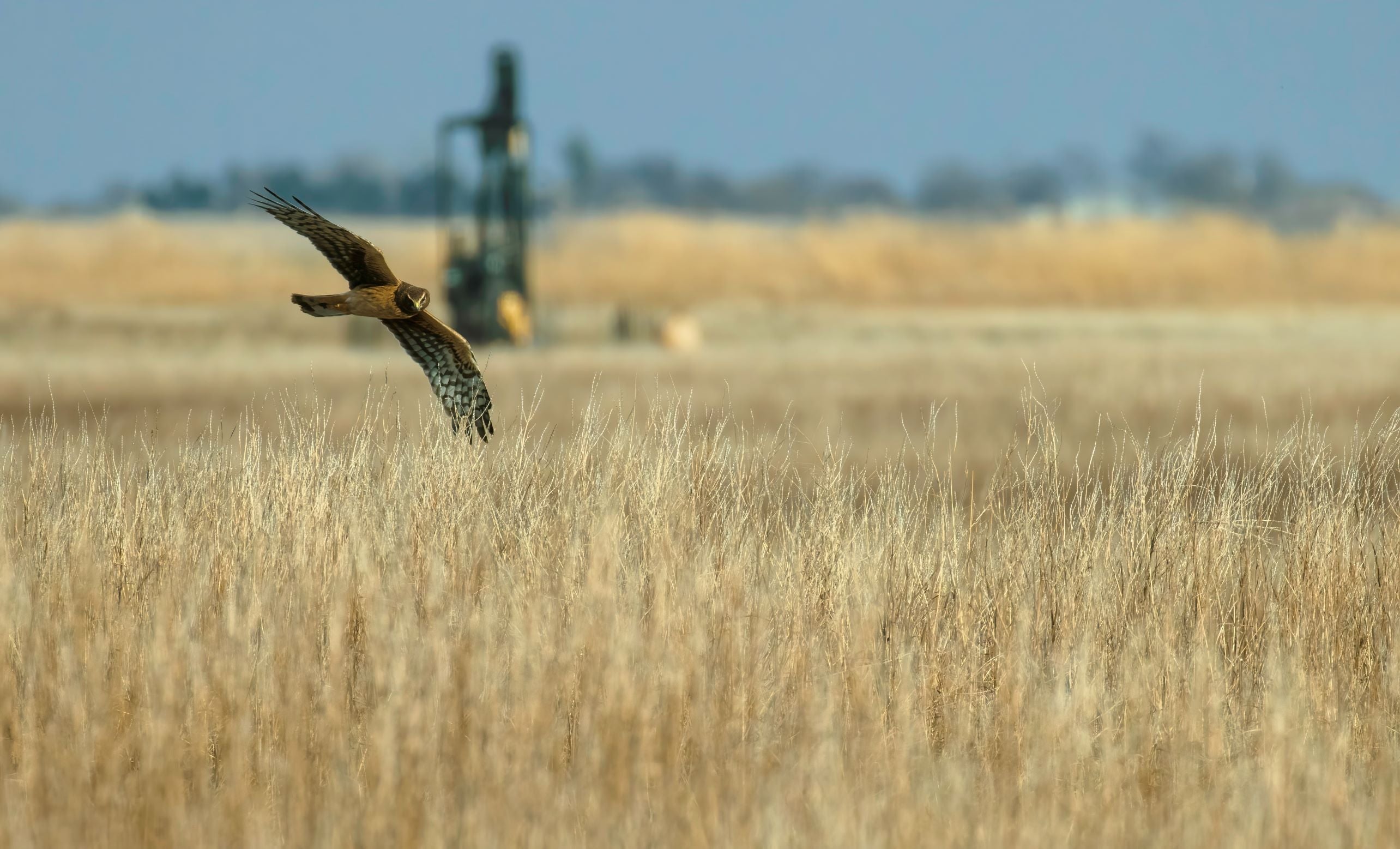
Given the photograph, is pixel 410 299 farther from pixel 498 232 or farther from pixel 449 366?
pixel 498 232

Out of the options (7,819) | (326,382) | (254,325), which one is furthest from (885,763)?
(254,325)

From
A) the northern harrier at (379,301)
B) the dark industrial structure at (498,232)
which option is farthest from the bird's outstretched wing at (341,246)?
the dark industrial structure at (498,232)

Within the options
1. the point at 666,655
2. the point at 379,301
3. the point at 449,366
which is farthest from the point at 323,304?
the point at 666,655

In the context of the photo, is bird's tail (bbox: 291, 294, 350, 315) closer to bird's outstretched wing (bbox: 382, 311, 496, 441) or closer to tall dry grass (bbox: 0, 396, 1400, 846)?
bird's outstretched wing (bbox: 382, 311, 496, 441)

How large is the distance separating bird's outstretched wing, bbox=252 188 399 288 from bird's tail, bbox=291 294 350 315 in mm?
170

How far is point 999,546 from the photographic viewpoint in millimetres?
6621

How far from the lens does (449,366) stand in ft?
20.9

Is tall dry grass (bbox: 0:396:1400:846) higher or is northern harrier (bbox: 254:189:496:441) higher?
northern harrier (bbox: 254:189:496:441)

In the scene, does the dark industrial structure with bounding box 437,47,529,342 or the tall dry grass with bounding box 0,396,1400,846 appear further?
the dark industrial structure with bounding box 437,47,529,342

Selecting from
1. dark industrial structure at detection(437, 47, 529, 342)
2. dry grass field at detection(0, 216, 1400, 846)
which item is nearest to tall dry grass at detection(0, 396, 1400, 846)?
dry grass field at detection(0, 216, 1400, 846)

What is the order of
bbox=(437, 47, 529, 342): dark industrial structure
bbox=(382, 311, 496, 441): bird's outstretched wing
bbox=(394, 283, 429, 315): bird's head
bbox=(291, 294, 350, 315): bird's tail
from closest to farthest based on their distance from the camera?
bbox=(291, 294, 350, 315): bird's tail
bbox=(394, 283, 429, 315): bird's head
bbox=(382, 311, 496, 441): bird's outstretched wing
bbox=(437, 47, 529, 342): dark industrial structure

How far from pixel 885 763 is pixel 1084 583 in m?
1.80

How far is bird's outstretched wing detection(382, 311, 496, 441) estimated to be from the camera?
612cm

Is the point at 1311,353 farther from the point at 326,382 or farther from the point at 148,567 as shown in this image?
the point at 148,567
